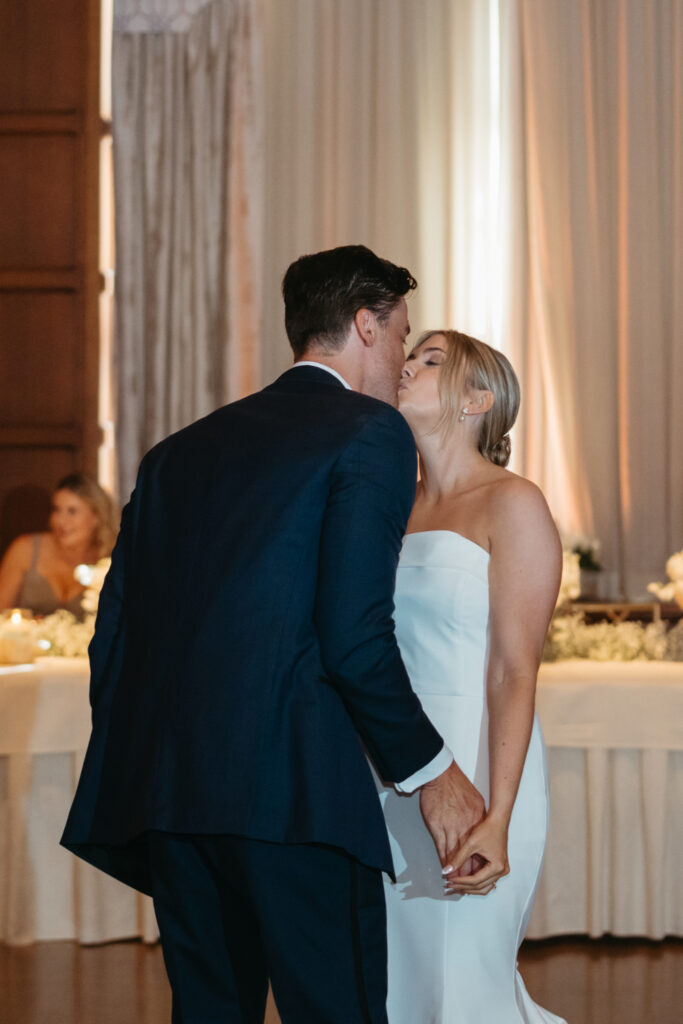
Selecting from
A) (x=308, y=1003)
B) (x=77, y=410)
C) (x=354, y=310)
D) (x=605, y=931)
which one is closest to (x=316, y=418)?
(x=354, y=310)

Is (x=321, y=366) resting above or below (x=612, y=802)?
above

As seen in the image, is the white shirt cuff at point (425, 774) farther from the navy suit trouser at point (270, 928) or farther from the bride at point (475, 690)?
the bride at point (475, 690)

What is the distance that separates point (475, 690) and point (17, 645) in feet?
6.73

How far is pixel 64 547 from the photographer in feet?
16.4

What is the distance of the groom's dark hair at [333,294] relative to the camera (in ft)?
5.77

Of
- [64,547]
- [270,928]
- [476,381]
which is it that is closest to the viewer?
[270,928]

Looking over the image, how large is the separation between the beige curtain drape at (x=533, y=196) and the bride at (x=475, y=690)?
14.2 feet

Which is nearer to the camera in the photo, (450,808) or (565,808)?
(450,808)

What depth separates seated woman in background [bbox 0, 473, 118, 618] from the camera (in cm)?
495

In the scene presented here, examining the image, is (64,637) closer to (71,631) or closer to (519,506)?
(71,631)

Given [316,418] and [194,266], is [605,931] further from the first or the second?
[194,266]

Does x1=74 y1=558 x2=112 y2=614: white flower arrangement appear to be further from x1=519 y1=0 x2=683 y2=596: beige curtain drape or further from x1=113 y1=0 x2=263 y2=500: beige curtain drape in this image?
x1=519 y1=0 x2=683 y2=596: beige curtain drape

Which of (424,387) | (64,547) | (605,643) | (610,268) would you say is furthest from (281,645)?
(610,268)

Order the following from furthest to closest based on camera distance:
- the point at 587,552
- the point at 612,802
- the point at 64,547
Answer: the point at 587,552 → the point at 64,547 → the point at 612,802
